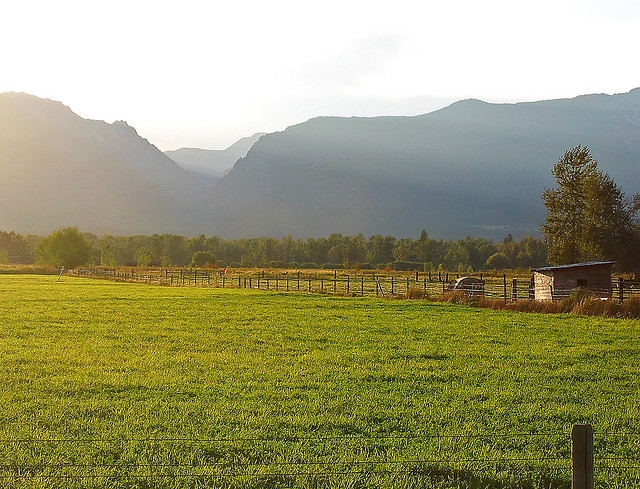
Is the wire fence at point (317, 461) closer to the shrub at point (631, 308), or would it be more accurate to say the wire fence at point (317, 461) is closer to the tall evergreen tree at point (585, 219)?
the shrub at point (631, 308)

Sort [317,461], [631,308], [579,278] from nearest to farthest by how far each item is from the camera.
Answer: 1. [317,461]
2. [631,308]
3. [579,278]

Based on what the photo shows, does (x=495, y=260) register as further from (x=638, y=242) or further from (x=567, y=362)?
(x=567, y=362)

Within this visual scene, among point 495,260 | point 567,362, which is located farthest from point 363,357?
point 495,260

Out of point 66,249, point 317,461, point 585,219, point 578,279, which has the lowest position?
point 317,461

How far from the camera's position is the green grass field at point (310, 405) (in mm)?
7465

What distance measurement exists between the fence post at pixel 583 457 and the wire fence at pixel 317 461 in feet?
8.58

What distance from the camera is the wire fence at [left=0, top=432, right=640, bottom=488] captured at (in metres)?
7.16

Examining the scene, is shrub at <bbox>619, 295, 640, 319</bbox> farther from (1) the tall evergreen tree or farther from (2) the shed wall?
(1) the tall evergreen tree

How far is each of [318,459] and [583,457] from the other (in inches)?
156

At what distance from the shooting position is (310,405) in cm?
1053

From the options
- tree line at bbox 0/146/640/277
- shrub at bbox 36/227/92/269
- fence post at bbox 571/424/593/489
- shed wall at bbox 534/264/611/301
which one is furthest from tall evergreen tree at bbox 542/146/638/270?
shrub at bbox 36/227/92/269

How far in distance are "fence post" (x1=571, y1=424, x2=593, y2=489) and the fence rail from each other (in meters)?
2.50

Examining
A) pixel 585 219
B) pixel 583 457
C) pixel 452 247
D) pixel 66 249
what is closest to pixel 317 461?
pixel 583 457

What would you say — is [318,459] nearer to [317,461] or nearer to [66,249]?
[317,461]
